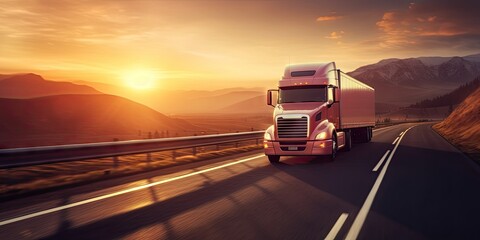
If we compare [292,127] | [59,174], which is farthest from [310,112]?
[59,174]

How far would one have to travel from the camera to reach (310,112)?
15.4 metres

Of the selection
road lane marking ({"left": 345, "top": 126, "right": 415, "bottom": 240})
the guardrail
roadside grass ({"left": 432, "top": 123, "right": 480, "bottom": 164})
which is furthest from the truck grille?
roadside grass ({"left": 432, "top": 123, "right": 480, "bottom": 164})

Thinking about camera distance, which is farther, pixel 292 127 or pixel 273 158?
pixel 273 158

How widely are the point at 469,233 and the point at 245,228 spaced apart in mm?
2983

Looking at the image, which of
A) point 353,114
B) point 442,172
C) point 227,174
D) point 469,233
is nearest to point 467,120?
point 353,114

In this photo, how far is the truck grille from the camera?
15.2 meters

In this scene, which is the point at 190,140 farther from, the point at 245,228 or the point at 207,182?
the point at 245,228

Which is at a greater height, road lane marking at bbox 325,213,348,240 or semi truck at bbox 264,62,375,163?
semi truck at bbox 264,62,375,163

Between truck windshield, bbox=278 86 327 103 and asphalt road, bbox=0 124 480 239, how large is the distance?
4248mm

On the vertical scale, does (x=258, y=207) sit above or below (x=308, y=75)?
below

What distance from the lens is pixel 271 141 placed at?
50.7 feet

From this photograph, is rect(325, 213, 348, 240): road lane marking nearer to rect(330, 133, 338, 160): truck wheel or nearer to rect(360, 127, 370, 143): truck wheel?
rect(330, 133, 338, 160): truck wheel

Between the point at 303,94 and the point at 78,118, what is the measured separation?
5721 cm

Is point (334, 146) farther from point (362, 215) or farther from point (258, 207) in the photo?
point (362, 215)
